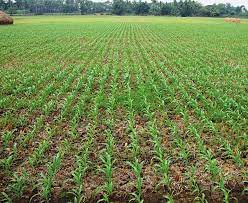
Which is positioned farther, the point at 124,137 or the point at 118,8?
the point at 118,8

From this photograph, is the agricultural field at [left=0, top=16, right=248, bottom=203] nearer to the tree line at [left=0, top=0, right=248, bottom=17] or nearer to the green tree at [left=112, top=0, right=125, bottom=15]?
the tree line at [left=0, top=0, right=248, bottom=17]

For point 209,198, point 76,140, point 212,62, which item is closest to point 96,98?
point 76,140

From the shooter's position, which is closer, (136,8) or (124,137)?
(124,137)

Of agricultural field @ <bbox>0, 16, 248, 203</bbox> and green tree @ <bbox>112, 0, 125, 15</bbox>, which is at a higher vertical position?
green tree @ <bbox>112, 0, 125, 15</bbox>

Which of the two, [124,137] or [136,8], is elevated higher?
[136,8]

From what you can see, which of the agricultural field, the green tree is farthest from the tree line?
the agricultural field

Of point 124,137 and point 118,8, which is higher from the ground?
point 118,8

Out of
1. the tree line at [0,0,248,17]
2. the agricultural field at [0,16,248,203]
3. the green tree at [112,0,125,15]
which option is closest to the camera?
the agricultural field at [0,16,248,203]

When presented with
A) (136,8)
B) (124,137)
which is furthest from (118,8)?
(124,137)

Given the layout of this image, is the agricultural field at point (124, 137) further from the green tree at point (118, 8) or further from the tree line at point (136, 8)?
the green tree at point (118, 8)

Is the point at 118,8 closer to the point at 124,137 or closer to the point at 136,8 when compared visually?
the point at 136,8

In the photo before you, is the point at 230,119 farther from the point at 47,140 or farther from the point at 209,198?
the point at 47,140

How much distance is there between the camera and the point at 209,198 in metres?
4.86

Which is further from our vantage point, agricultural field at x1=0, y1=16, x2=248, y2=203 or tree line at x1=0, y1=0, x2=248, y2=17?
tree line at x1=0, y1=0, x2=248, y2=17
